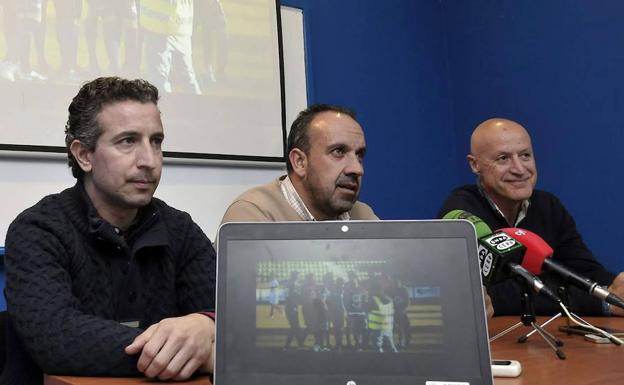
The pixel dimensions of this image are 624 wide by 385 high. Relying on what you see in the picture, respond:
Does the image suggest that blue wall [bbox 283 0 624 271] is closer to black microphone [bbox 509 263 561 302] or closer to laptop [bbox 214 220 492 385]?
black microphone [bbox 509 263 561 302]

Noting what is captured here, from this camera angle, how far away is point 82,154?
1440 millimetres

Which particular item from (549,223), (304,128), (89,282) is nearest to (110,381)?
(89,282)

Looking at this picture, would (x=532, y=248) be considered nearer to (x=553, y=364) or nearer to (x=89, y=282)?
(x=553, y=364)

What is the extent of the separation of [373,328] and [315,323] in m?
0.07

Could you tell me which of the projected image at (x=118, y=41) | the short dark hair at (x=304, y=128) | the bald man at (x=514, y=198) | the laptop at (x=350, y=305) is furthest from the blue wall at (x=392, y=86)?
the laptop at (x=350, y=305)

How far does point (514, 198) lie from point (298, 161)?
78cm

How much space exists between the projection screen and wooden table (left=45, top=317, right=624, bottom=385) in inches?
50.2

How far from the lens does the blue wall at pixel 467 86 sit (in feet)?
8.52

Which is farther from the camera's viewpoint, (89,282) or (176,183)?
(176,183)

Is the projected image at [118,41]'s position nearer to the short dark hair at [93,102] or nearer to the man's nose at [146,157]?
the short dark hair at [93,102]

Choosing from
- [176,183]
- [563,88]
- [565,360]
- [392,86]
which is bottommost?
[565,360]

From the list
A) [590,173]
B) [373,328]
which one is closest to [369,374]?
[373,328]

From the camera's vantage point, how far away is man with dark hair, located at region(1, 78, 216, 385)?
3.29ft

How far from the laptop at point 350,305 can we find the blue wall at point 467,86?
201 cm
